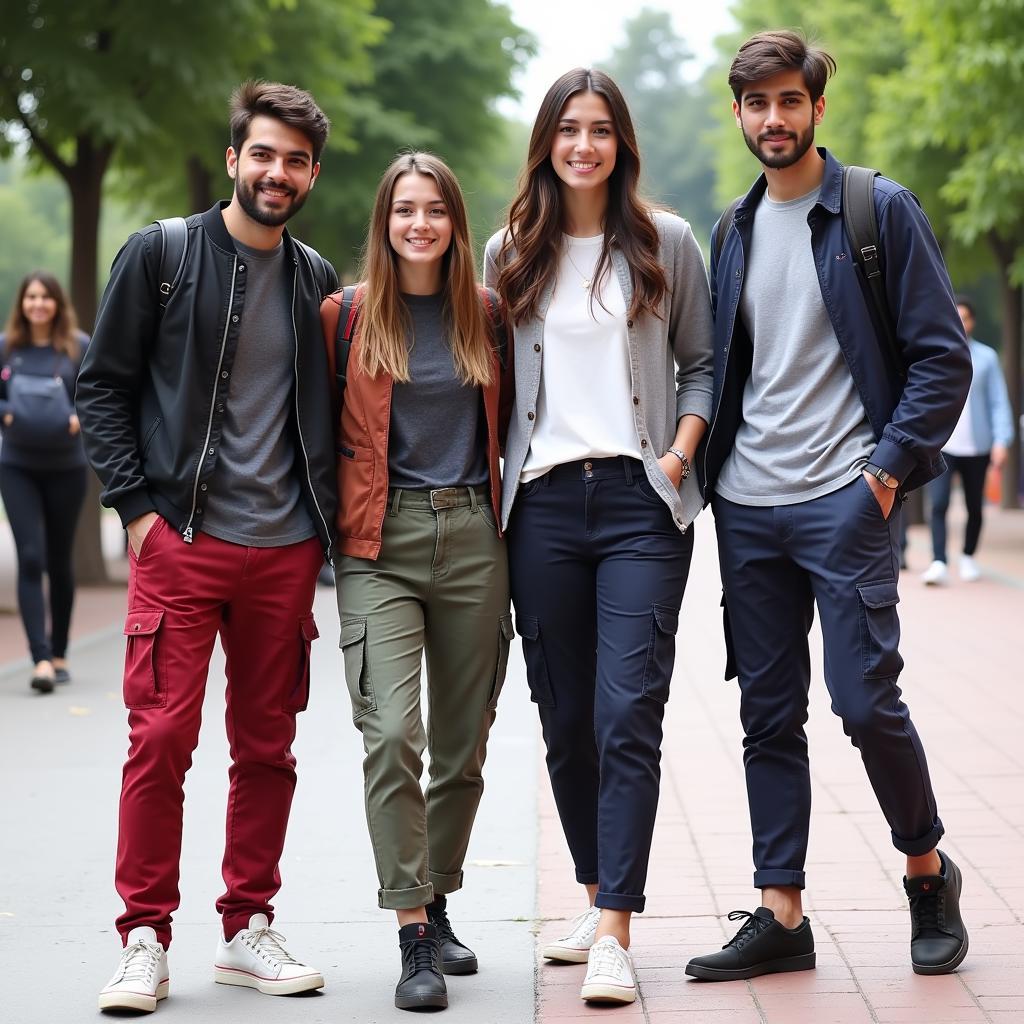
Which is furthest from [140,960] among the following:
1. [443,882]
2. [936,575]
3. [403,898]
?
[936,575]

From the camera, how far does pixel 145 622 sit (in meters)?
4.21

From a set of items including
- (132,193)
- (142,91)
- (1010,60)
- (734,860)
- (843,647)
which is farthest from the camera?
(132,193)

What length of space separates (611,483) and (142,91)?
10.4 metres

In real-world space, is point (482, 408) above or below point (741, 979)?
above

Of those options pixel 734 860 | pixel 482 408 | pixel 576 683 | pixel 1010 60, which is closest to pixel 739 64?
pixel 482 408

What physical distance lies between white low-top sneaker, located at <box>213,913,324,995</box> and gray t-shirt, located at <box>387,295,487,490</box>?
1.22 m

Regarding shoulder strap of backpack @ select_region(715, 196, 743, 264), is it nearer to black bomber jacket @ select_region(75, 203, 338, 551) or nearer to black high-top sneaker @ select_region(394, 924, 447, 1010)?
black bomber jacket @ select_region(75, 203, 338, 551)

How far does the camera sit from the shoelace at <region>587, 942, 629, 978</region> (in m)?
4.07

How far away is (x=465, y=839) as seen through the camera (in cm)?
445

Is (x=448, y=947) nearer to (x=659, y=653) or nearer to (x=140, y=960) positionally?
(x=140, y=960)

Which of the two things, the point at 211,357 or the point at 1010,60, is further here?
the point at 1010,60

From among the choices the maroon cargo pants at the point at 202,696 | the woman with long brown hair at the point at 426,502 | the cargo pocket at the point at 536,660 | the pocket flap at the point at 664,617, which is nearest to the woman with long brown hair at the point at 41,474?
the maroon cargo pants at the point at 202,696

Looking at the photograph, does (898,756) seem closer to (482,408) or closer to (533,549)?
(533,549)

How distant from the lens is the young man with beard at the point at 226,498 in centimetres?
420
